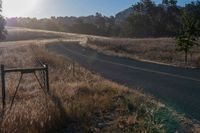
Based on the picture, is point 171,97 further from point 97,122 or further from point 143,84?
point 97,122

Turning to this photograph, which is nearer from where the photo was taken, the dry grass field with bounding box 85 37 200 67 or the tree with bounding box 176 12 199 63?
the dry grass field with bounding box 85 37 200 67

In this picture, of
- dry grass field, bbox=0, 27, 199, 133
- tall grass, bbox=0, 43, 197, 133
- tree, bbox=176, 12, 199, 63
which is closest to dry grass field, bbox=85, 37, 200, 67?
tree, bbox=176, 12, 199, 63

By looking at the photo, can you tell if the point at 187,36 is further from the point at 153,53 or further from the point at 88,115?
the point at 88,115

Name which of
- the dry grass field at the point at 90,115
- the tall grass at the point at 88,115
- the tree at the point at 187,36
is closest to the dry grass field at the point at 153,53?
the tree at the point at 187,36

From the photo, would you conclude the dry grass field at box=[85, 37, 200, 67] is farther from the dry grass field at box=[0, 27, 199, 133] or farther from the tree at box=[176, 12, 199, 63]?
the dry grass field at box=[0, 27, 199, 133]

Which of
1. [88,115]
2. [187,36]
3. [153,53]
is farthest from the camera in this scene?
[153,53]

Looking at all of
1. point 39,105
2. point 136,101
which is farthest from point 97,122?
point 136,101

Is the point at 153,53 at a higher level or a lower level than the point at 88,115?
lower

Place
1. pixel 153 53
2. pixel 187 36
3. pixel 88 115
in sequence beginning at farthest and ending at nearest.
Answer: pixel 153 53, pixel 187 36, pixel 88 115

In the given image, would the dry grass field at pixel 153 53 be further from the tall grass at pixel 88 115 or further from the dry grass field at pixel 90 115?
the dry grass field at pixel 90 115

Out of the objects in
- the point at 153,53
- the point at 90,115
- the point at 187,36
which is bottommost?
the point at 153,53

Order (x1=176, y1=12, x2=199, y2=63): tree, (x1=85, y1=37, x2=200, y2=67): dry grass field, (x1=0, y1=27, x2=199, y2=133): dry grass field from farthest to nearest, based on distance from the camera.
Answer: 1. (x1=176, y1=12, x2=199, y2=63): tree
2. (x1=85, y1=37, x2=200, y2=67): dry grass field
3. (x1=0, y1=27, x2=199, y2=133): dry grass field

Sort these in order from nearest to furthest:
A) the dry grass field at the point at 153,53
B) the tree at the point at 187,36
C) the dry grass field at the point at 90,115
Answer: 1. the dry grass field at the point at 90,115
2. the dry grass field at the point at 153,53
3. the tree at the point at 187,36

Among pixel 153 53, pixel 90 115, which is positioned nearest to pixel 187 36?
pixel 153 53
